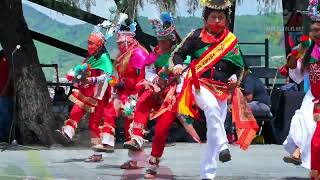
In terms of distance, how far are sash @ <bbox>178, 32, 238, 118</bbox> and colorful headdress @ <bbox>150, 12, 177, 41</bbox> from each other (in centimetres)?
120

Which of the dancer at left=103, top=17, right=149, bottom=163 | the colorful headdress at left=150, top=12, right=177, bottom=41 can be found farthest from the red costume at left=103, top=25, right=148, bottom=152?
the colorful headdress at left=150, top=12, right=177, bottom=41

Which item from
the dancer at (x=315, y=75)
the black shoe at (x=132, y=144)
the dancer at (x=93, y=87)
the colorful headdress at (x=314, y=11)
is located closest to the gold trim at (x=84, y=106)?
the dancer at (x=93, y=87)

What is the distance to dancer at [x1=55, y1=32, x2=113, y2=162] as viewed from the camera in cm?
980

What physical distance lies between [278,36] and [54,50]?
5722 mm

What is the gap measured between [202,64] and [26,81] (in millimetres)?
5524

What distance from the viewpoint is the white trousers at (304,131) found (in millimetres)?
7508

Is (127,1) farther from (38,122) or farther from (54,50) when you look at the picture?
(54,50)

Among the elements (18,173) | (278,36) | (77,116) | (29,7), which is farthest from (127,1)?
(278,36)

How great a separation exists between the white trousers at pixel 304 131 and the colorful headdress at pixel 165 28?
1665 mm

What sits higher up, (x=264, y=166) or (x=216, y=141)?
(x=216, y=141)

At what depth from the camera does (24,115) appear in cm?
1230

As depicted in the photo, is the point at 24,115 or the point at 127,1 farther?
the point at 24,115

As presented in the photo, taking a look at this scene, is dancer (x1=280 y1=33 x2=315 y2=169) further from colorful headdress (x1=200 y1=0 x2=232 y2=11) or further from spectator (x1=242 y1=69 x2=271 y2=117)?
spectator (x1=242 y1=69 x2=271 y2=117)

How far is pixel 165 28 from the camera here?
27.9ft
